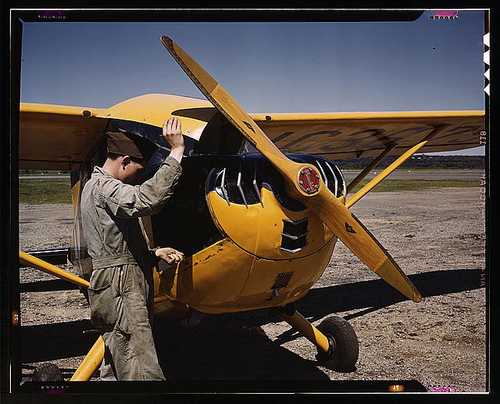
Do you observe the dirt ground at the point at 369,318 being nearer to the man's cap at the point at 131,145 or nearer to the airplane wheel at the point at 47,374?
the airplane wheel at the point at 47,374

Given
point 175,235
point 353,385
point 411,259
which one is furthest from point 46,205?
point 411,259

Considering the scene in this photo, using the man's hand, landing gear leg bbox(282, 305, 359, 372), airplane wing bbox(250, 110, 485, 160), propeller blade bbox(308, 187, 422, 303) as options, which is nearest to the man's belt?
the man's hand

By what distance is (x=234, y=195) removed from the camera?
218 cm

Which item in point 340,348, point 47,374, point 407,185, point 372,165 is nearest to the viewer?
point 47,374

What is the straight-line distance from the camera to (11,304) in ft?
8.67

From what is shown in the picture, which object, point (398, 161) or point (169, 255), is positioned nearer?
point (169, 255)

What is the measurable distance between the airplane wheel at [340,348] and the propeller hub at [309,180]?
4.60ft

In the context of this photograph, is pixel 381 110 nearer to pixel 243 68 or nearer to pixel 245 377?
pixel 243 68

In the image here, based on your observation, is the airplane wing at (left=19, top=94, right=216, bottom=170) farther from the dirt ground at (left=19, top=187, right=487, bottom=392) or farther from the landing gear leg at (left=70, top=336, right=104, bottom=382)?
the landing gear leg at (left=70, top=336, right=104, bottom=382)

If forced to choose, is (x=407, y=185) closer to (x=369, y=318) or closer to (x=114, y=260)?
(x=369, y=318)

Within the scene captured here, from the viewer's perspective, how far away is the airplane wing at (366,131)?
113 inches

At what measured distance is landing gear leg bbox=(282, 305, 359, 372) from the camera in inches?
121

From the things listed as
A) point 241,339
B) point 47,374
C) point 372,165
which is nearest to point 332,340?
point 241,339

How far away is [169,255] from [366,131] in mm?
1626
